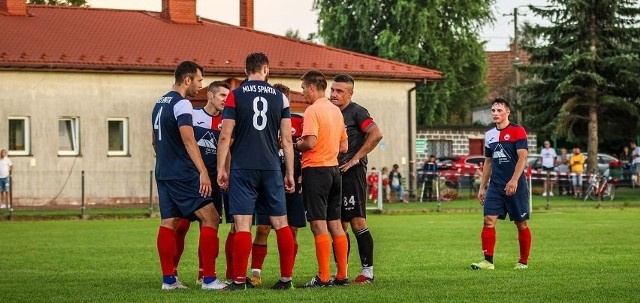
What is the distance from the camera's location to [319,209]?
1345cm

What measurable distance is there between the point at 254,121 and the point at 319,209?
3.72ft

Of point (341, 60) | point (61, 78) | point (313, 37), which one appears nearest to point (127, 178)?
point (61, 78)

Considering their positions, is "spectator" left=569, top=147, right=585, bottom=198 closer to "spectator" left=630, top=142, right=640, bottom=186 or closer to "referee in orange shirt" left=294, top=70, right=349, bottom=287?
"spectator" left=630, top=142, right=640, bottom=186

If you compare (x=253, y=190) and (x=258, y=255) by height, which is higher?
(x=253, y=190)

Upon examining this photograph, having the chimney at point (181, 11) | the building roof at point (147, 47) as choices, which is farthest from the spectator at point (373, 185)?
the chimney at point (181, 11)

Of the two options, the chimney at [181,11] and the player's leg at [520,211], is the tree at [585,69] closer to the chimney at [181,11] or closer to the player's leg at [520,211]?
the chimney at [181,11]

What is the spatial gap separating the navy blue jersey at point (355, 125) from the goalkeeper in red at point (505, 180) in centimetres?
255

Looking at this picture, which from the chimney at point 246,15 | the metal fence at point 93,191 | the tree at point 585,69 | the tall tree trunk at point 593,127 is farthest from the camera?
the tall tree trunk at point 593,127

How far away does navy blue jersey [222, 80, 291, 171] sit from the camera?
1291cm

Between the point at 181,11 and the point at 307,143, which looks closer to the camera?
the point at 307,143

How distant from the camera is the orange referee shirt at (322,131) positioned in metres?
13.3

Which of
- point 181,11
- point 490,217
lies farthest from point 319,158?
point 181,11

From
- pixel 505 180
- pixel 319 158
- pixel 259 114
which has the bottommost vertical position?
pixel 505 180

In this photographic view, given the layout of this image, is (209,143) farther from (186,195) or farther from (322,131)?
(322,131)
